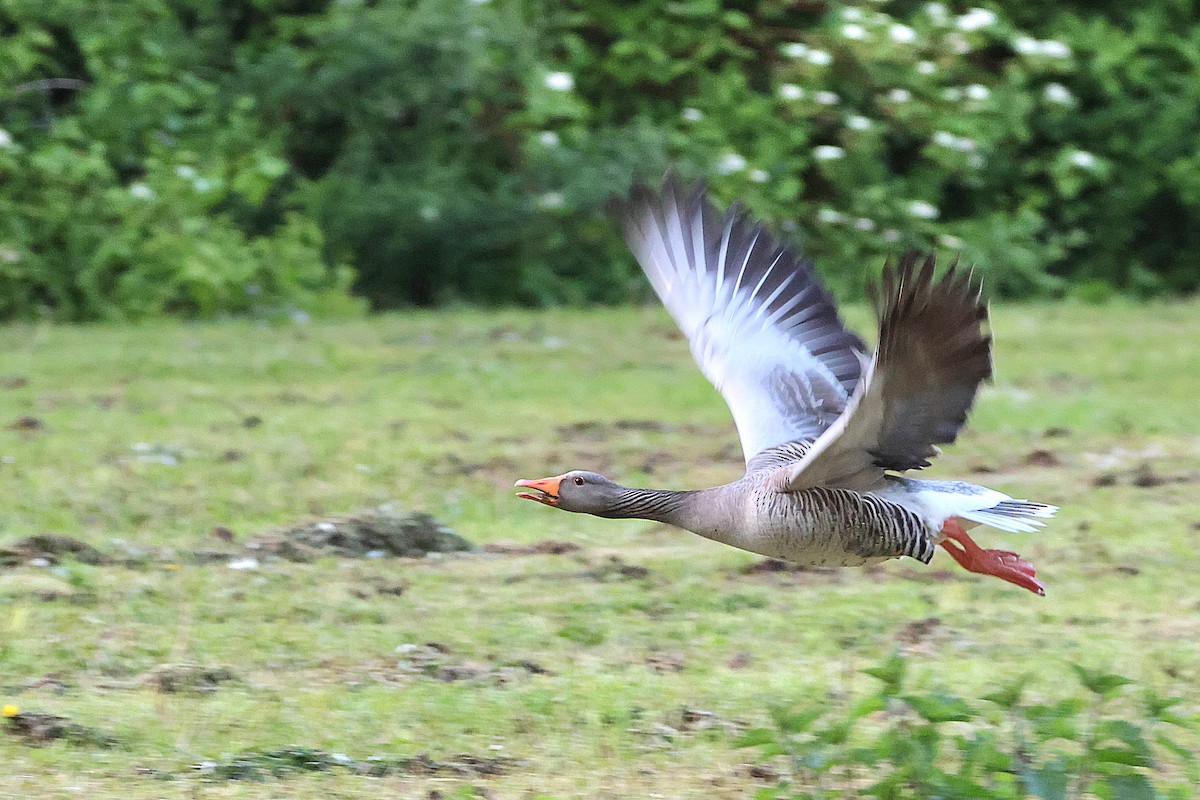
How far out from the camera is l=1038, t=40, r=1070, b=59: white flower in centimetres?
1301

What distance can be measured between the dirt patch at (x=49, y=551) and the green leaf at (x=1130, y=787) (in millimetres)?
3563

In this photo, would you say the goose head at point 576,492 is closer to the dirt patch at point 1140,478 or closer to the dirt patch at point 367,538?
the dirt patch at point 367,538

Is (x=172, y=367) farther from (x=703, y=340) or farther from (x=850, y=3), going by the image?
(x=850, y=3)

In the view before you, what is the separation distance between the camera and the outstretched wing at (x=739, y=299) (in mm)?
4902

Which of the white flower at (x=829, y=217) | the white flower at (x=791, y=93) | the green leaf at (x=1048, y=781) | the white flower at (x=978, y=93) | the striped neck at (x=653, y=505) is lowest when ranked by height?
the green leaf at (x=1048, y=781)

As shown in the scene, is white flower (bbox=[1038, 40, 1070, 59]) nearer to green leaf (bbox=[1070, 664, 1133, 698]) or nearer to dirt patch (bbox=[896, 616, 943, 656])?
dirt patch (bbox=[896, 616, 943, 656])

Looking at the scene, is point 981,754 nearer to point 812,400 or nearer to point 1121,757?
point 1121,757

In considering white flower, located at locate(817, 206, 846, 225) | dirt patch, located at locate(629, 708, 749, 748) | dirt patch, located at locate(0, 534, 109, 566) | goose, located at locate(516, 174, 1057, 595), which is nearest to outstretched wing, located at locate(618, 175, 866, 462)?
goose, located at locate(516, 174, 1057, 595)

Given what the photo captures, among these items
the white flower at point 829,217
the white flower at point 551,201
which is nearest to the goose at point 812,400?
the white flower at point 551,201

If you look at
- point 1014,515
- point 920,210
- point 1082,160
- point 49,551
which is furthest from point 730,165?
point 1014,515

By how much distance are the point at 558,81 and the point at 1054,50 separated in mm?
3931

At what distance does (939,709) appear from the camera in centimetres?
339

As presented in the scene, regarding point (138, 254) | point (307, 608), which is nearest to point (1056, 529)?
point (307, 608)

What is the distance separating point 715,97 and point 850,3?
4.23ft
